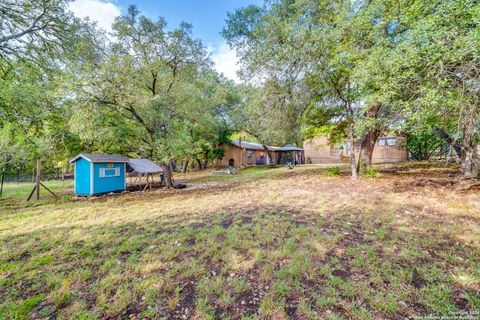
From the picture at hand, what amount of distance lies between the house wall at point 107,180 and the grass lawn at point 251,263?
362cm

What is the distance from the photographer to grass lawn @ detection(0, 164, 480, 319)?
2068 mm

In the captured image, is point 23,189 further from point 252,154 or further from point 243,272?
point 252,154

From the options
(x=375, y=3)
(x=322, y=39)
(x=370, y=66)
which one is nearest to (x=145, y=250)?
(x=370, y=66)

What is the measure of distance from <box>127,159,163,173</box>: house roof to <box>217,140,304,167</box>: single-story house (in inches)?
426

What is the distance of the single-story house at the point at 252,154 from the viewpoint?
79.5ft

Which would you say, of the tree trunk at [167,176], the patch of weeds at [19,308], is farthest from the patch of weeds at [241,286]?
the tree trunk at [167,176]

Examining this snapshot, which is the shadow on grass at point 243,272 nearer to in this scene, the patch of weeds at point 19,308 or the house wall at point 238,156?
the patch of weeds at point 19,308

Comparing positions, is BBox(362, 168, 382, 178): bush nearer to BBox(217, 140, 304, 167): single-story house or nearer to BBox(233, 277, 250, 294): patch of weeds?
BBox(233, 277, 250, 294): patch of weeds

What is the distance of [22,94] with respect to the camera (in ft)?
21.7

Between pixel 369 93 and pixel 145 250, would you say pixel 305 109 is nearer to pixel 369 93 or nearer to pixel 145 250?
pixel 369 93

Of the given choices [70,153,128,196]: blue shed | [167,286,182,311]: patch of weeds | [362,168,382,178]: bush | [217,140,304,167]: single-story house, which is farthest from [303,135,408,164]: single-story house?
Result: [167,286,182,311]: patch of weeds

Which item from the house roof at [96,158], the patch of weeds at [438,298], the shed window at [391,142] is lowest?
the patch of weeds at [438,298]

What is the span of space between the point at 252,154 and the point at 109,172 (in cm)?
1846

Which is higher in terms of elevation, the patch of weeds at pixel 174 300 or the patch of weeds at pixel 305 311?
the patch of weeds at pixel 305 311
